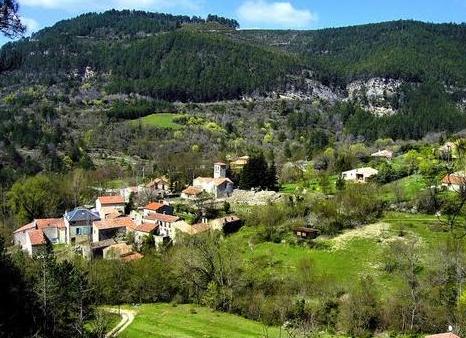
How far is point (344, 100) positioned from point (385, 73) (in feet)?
48.0

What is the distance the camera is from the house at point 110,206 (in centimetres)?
6238

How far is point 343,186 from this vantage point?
6262cm

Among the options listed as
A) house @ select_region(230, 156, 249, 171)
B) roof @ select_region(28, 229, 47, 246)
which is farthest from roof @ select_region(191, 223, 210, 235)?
house @ select_region(230, 156, 249, 171)

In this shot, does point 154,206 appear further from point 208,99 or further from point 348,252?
point 208,99

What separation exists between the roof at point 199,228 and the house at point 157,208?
6520 mm

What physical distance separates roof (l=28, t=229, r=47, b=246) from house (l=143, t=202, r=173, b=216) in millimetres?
9955

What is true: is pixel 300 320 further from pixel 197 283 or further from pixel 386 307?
pixel 197 283

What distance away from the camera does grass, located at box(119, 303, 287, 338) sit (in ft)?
119

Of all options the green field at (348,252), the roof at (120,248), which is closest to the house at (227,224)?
the green field at (348,252)

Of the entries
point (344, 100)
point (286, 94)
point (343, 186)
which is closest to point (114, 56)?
point (286, 94)

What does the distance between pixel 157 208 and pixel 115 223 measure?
436cm

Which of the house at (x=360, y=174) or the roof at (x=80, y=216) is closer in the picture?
the roof at (x=80, y=216)

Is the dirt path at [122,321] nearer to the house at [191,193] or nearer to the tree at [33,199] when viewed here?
the house at [191,193]

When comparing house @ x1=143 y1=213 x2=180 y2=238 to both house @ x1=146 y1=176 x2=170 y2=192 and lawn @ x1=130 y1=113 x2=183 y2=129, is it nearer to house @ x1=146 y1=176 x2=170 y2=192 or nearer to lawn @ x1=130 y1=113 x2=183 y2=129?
house @ x1=146 y1=176 x2=170 y2=192
